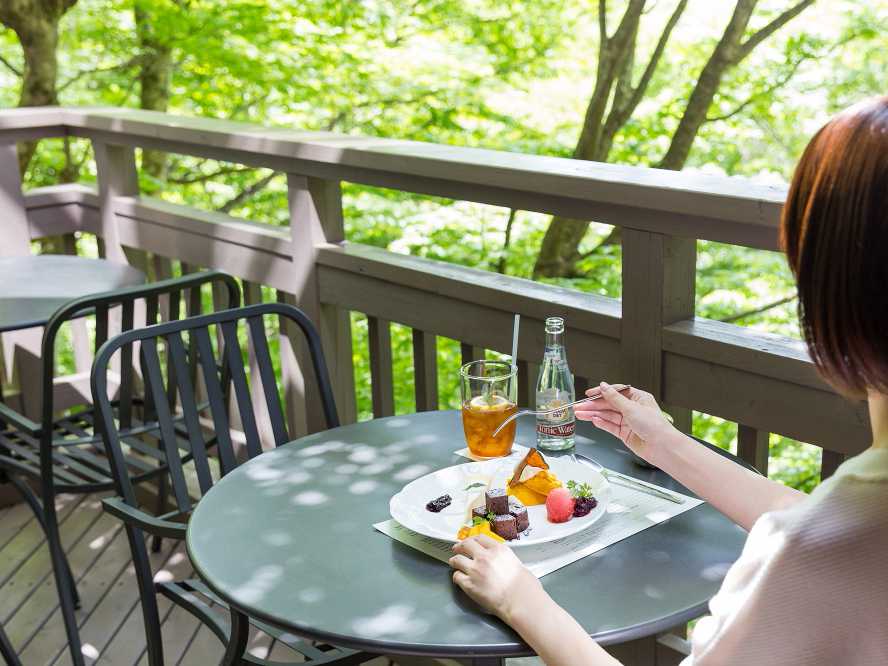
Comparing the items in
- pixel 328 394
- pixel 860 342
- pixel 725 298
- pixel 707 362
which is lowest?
pixel 725 298

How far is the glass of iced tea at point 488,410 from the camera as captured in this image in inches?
69.4

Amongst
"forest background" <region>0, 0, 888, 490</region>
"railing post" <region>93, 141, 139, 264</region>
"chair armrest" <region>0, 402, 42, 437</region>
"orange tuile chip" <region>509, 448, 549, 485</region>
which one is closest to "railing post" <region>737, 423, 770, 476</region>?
"orange tuile chip" <region>509, 448, 549, 485</region>

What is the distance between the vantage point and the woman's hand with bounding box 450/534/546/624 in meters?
1.27

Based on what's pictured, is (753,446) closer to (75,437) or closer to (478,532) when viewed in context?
(478,532)

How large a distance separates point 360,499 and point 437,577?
30 centimetres

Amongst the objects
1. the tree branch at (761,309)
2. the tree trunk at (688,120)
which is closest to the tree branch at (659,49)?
the tree trunk at (688,120)

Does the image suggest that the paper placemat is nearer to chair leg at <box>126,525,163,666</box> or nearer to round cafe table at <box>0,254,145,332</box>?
chair leg at <box>126,525,163,666</box>

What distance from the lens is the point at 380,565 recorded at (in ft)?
4.71

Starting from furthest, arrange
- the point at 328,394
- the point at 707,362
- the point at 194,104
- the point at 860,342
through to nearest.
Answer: the point at 194,104 → the point at 328,394 → the point at 707,362 → the point at 860,342

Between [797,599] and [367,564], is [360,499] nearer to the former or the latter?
A: [367,564]

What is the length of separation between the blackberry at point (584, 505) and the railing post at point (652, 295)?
543 millimetres

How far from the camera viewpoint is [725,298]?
6559 mm

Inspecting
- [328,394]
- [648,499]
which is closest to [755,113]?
[328,394]

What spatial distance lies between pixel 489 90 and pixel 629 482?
256 inches
